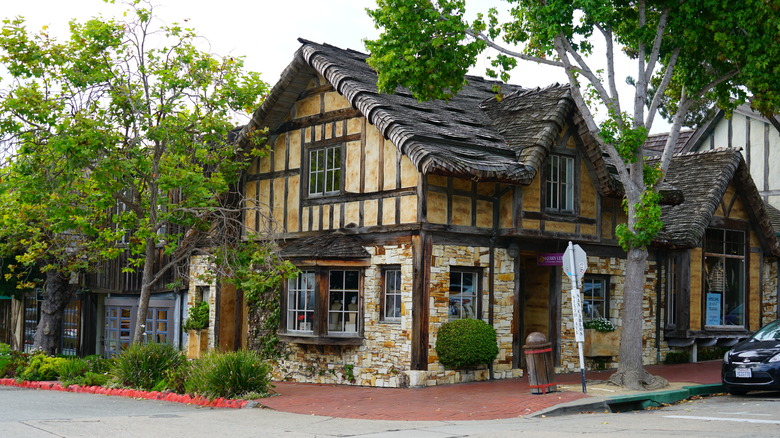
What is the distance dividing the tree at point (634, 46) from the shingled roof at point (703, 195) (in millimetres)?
5155

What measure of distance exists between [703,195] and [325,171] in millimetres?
9908

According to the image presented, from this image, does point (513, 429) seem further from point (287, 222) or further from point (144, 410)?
point (287, 222)

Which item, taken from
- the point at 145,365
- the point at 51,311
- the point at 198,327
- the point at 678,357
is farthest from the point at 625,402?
the point at 51,311

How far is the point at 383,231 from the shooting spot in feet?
58.8

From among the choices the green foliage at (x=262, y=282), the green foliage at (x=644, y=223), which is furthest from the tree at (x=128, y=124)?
the green foliage at (x=644, y=223)

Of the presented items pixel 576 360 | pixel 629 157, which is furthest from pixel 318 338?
pixel 629 157

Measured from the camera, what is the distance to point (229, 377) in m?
14.7

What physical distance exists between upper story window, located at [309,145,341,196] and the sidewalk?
15.0 feet

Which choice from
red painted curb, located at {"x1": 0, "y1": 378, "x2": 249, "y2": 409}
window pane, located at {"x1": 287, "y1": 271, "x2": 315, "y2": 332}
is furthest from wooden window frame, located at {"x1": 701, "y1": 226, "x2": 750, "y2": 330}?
red painted curb, located at {"x1": 0, "y1": 378, "x2": 249, "y2": 409}

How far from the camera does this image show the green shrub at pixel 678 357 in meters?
21.9

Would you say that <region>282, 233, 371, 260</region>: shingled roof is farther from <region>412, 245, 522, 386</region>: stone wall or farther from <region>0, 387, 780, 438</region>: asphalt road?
<region>0, 387, 780, 438</region>: asphalt road

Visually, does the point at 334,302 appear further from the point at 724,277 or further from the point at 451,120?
the point at 724,277

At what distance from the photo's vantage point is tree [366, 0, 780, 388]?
1542cm

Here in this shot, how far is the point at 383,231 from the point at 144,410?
6.29 m
